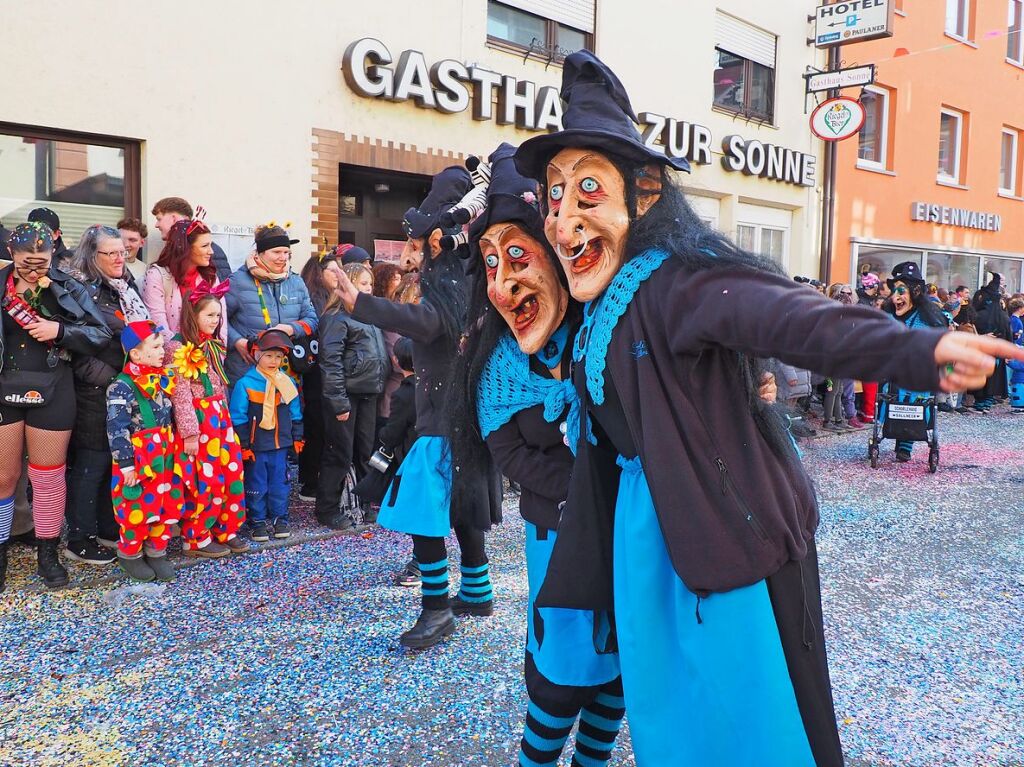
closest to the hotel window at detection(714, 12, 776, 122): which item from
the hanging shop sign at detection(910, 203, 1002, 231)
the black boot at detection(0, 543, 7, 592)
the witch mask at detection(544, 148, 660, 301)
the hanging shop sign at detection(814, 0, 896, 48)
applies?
the hanging shop sign at detection(814, 0, 896, 48)

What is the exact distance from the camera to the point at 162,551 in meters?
4.56

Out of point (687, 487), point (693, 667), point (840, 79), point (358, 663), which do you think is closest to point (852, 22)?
point (840, 79)

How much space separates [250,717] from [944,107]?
16925 mm

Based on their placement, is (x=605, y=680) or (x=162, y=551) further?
(x=162, y=551)

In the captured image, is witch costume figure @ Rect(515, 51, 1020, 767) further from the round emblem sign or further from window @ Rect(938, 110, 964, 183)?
window @ Rect(938, 110, 964, 183)

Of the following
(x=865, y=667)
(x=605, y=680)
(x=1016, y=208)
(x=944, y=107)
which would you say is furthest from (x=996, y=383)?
(x=605, y=680)

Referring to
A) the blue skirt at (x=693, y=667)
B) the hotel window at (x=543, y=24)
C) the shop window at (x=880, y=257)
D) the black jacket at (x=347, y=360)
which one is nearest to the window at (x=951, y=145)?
the shop window at (x=880, y=257)

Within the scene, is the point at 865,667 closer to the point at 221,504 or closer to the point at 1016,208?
the point at 221,504

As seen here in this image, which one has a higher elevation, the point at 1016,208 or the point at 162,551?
the point at 1016,208

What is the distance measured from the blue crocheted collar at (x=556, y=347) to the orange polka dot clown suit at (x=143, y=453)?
9.95ft

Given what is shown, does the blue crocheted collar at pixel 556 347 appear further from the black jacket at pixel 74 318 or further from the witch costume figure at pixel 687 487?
the black jacket at pixel 74 318

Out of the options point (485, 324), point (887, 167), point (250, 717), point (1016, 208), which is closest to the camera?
point (485, 324)

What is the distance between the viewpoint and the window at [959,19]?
1558cm

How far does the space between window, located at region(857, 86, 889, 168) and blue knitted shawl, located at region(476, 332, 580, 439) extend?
13939 millimetres
